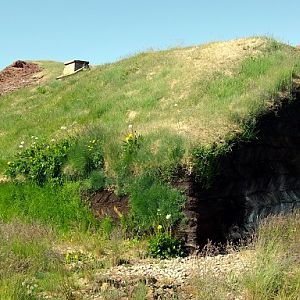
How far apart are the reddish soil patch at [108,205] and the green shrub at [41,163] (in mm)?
1135

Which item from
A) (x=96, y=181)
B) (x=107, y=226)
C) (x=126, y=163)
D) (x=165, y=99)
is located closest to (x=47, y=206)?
(x=96, y=181)

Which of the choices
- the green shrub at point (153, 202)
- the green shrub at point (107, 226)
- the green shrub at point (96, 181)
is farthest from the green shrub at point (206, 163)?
the green shrub at point (96, 181)

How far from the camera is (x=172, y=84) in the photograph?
1486 centimetres

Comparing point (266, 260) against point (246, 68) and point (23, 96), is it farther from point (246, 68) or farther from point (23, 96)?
point (23, 96)

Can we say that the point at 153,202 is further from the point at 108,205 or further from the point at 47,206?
the point at 47,206

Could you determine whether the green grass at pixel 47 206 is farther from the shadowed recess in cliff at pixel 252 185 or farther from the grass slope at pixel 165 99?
the shadowed recess in cliff at pixel 252 185

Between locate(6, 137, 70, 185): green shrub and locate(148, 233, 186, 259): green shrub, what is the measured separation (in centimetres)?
321

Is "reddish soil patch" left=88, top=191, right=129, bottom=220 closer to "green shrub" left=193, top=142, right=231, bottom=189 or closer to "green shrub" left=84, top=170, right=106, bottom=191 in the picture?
"green shrub" left=84, top=170, right=106, bottom=191

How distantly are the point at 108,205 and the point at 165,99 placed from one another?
4.18 meters

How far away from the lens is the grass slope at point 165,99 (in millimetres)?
11062

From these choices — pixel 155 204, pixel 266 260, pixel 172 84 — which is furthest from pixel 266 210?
pixel 172 84

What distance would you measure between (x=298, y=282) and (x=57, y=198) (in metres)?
6.07

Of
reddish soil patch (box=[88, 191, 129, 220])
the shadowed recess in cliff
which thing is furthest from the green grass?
the shadowed recess in cliff

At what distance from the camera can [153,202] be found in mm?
10008
